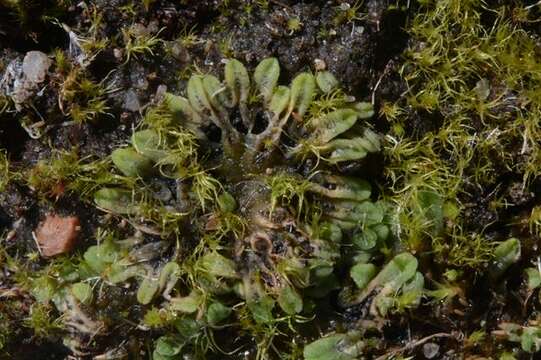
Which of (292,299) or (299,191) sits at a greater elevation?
(299,191)

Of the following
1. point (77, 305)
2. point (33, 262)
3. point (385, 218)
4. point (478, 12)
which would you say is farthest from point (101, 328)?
point (478, 12)

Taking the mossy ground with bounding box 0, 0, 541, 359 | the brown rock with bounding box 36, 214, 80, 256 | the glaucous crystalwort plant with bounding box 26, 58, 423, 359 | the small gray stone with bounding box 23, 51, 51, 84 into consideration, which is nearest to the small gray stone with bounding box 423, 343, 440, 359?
the mossy ground with bounding box 0, 0, 541, 359

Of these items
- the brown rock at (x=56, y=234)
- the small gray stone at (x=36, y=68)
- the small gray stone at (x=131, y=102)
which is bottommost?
the brown rock at (x=56, y=234)

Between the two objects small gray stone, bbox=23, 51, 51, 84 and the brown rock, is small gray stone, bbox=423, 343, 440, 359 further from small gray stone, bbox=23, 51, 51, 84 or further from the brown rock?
small gray stone, bbox=23, 51, 51, 84

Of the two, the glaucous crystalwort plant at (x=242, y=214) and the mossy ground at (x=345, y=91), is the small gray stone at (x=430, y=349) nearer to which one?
the mossy ground at (x=345, y=91)

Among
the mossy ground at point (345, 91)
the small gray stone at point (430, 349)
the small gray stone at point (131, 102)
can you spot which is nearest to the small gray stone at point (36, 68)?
the mossy ground at point (345, 91)

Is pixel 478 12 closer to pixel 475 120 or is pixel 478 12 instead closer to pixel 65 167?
pixel 475 120

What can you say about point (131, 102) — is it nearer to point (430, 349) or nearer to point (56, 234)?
point (56, 234)
